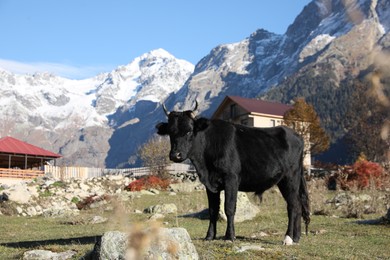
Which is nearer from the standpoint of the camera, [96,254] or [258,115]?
[96,254]

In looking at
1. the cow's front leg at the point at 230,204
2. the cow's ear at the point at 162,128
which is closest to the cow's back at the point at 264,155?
the cow's front leg at the point at 230,204

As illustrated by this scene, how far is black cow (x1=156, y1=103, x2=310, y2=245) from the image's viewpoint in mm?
10344

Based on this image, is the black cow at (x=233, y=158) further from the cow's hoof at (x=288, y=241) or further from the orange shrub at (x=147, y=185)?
the orange shrub at (x=147, y=185)

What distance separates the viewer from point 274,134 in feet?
37.6

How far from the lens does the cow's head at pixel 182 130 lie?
10.3 m

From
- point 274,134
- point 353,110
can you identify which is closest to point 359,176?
point 274,134

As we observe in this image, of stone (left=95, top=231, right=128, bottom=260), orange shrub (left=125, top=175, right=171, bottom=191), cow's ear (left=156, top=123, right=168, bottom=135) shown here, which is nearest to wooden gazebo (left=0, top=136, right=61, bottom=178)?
orange shrub (left=125, top=175, right=171, bottom=191)

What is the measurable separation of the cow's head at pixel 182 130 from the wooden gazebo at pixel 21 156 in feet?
154

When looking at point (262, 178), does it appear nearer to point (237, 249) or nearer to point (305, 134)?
point (237, 249)

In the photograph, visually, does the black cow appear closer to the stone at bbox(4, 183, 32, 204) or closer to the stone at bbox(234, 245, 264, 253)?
the stone at bbox(234, 245, 264, 253)

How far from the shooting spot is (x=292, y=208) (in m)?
10.9

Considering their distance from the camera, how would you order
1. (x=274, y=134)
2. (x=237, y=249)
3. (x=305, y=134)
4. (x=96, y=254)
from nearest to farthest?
(x=96, y=254) < (x=237, y=249) < (x=274, y=134) < (x=305, y=134)

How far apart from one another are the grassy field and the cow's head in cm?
132

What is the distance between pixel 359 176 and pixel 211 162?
2537cm
